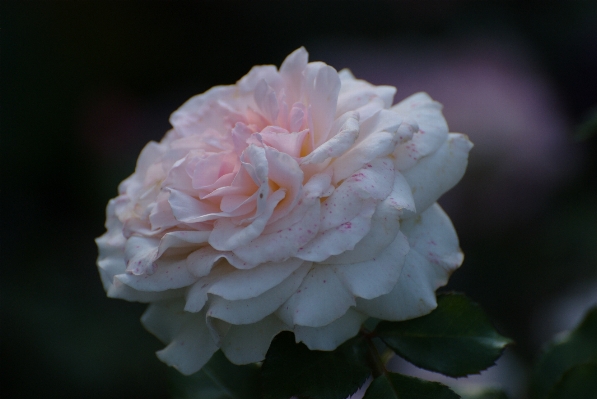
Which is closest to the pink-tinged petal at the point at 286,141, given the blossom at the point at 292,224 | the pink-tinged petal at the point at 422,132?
the blossom at the point at 292,224

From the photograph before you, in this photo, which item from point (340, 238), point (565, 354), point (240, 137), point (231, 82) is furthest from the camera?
point (231, 82)

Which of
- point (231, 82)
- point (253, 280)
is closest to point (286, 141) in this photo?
point (253, 280)

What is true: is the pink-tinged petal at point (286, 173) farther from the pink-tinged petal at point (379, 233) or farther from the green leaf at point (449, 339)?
the green leaf at point (449, 339)

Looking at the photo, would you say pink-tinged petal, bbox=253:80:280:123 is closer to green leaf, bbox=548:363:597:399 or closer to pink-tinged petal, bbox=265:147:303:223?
pink-tinged petal, bbox=265:147:303:223

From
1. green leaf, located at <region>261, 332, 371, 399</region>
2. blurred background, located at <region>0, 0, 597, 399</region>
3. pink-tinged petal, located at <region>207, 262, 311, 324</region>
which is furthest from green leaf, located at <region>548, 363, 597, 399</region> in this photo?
blurred background, located at <region>0, 0, 597, 399</region>

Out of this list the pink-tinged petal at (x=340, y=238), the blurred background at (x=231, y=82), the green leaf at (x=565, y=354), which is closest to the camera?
the pink-tinged petal at (x=340, y=238)

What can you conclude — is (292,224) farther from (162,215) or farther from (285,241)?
(162,215)

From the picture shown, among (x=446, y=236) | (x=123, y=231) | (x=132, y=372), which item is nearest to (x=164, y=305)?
(x=123, y=231)
